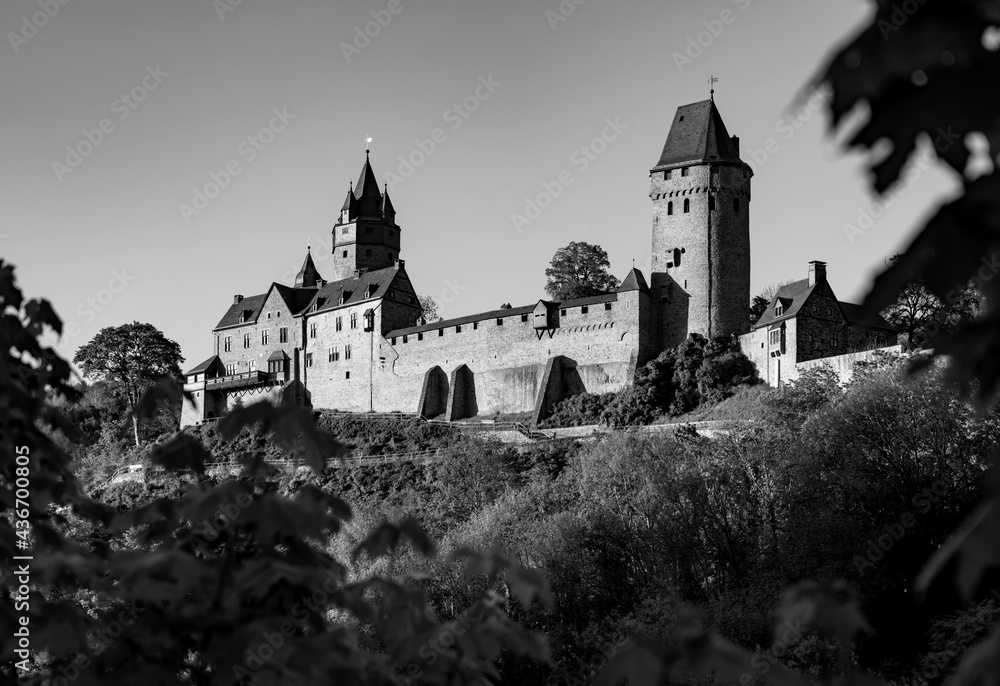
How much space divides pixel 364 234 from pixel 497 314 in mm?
19643

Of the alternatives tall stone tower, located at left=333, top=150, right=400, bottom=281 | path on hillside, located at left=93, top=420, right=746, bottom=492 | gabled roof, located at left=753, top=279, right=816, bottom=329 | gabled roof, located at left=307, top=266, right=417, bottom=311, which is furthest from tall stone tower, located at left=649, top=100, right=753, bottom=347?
tall stone tower, located at left=333, top=150, right=400, bottom=281

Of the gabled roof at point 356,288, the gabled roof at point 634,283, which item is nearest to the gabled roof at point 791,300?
the gabled roof at point 634,283

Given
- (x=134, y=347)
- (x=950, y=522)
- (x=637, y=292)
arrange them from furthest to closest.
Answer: (x=134, y=347)
(x=637, y=292)
(x=950, y=522)

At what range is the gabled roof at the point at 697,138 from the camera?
5797 centimetres

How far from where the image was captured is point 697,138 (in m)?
58.8

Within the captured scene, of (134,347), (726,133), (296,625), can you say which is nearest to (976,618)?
(296,625)

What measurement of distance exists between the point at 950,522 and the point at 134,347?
5732cm

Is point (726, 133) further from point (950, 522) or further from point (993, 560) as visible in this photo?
point (993, 560)

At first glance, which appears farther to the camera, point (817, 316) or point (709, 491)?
point (817, 316)

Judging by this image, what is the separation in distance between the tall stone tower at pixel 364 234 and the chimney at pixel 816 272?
3355 centimetres

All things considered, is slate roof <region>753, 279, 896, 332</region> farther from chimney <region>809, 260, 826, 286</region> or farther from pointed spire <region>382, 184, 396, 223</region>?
pointed spire <region>382, 184, 396, 223</region>

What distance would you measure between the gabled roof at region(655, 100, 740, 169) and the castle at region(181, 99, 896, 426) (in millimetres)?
76

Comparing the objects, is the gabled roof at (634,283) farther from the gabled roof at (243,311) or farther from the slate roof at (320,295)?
the gabled roof at (243,311)

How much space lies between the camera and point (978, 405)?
2531mm
